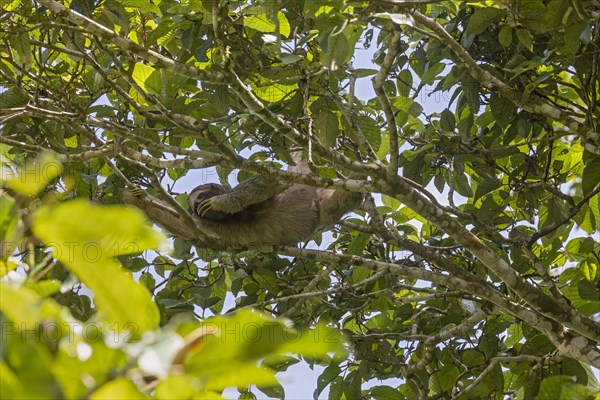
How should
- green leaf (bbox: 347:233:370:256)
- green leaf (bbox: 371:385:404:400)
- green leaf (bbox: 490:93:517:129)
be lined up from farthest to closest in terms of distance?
1. green leaf (bbox: 347:233:370:256)
2. green leaf (bbox: 371:385:404:400)
3. green leaf (bbox: 490:93:517:129)

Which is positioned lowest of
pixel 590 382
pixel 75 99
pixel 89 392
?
pixel 89 392

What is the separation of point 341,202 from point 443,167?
35.8 inches

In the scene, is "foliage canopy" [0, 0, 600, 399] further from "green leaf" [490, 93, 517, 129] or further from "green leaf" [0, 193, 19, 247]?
"green leaf" [0, 193, 19, 247]

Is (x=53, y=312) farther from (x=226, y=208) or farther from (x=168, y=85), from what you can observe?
(x=226, y=208)

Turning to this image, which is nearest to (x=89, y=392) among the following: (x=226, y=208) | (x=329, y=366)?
(x=329, y=366)

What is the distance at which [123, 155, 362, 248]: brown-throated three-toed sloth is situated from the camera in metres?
5.54

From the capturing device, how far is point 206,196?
→ 6.36m

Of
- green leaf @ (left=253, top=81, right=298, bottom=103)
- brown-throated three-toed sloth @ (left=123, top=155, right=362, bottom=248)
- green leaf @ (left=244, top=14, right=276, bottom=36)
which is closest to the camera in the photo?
green leaf @ (left=244, top=14, right=276, bottom=36)

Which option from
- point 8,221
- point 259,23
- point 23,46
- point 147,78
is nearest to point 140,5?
point 147,78

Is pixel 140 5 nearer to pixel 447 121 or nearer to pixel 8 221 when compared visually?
pixel 447 121

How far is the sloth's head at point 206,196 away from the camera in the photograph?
6078 mm

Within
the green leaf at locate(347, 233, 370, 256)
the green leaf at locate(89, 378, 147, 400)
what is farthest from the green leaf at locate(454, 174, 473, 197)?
the green leaf at locate(89, 378, 147, 400)

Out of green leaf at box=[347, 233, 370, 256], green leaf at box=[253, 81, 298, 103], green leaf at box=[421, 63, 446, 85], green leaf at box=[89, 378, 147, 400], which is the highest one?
green leaf at box=[421, 63, 446, 85]

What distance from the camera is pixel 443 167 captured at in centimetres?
485
